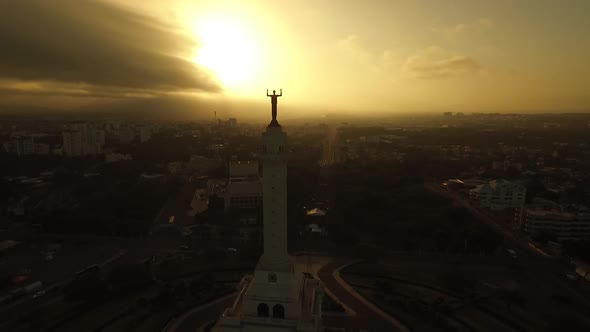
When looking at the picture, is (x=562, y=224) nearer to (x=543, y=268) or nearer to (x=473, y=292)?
(x=543, y=268)

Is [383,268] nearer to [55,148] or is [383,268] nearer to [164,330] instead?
[164,330]

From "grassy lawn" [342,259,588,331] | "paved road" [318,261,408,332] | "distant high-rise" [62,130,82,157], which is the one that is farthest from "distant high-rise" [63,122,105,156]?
"paved road" [318,261,408,332]

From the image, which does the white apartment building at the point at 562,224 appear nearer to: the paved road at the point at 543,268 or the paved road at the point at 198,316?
the paved road at the point at 543,268

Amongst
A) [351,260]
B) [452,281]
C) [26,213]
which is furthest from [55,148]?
[452,281]

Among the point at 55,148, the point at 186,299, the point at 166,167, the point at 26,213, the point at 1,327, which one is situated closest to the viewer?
the point at 1,327

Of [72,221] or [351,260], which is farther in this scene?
[72,221]

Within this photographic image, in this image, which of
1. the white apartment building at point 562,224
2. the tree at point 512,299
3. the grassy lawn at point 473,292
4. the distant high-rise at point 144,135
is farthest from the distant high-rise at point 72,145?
the tree at point 512,299

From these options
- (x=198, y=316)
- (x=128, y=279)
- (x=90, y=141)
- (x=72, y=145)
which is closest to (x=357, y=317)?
(x=198, y=316)
